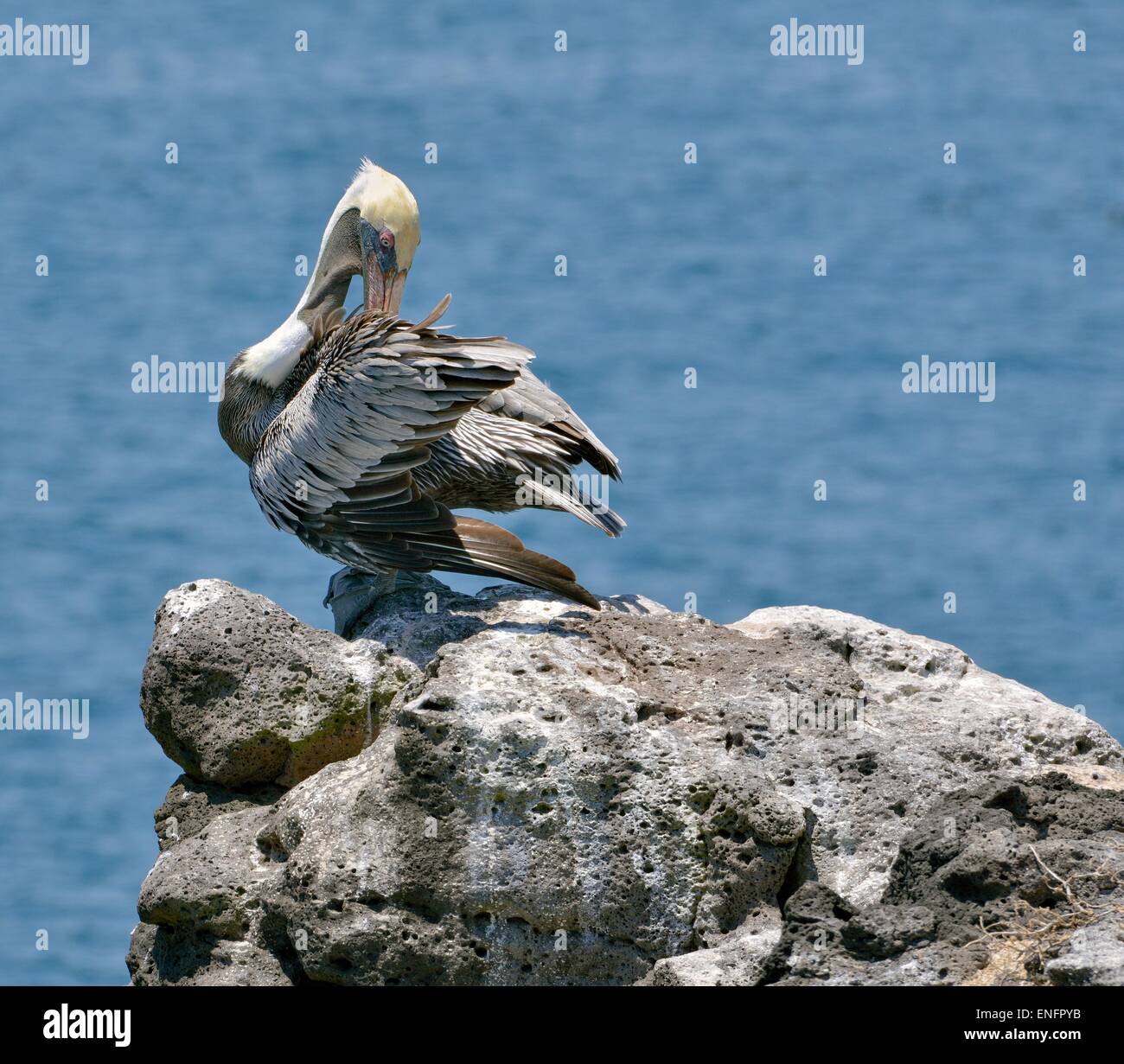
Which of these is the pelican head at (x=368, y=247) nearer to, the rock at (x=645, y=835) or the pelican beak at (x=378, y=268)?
the pelican beak at (x=378, y=268)

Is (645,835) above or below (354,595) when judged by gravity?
below

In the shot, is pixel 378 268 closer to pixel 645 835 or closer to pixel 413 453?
pixel 413 453

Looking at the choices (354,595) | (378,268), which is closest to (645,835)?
(354,595)

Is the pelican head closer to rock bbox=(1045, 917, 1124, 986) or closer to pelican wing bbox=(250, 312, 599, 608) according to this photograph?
pelican wing bbox=(250, 312, 599, 608)

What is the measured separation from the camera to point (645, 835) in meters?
6.29

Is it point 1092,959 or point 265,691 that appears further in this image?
point 265,691

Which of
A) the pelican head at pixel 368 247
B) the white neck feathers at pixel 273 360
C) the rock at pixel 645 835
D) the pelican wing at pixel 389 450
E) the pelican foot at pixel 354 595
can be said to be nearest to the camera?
the rock at pixel 645 835

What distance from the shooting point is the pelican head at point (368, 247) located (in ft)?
30.7

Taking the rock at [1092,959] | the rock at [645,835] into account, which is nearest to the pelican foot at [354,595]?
the rock at [645,835]

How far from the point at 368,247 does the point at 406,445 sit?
5.86 ft

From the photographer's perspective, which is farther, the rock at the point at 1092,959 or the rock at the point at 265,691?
the rock at the point at 265,691

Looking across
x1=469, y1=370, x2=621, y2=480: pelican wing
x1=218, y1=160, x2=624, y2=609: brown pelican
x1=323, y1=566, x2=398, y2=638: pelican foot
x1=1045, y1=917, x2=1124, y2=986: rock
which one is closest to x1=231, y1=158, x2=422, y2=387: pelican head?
x1=218, y1=160, x2=624, y2=609: brown pelican

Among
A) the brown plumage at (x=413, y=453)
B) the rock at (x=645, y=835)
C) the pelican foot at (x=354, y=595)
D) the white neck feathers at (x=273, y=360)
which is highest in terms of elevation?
the white neck feathers at (x=273, y=360)

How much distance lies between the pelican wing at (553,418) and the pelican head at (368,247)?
924 millimetres
